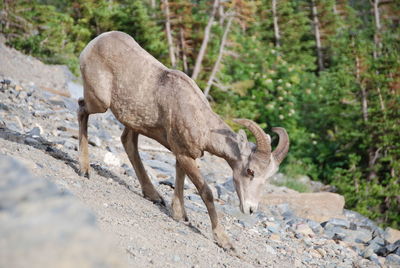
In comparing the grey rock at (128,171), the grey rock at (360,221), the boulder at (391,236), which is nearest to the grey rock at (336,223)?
the boulder at (391,236)

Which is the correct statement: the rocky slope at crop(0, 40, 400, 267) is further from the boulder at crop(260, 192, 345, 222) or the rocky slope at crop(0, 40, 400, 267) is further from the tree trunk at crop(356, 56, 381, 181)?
the tree trunk at crop(356, 56, 381, 181)

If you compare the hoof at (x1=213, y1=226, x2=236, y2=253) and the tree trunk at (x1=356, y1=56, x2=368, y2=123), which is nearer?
the hoof at (x1=213, y1=226, x2=236, y2=253)

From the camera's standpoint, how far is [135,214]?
669 cm

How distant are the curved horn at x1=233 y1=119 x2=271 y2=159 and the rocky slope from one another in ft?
4.89

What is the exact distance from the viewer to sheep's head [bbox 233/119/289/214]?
6.49 metres

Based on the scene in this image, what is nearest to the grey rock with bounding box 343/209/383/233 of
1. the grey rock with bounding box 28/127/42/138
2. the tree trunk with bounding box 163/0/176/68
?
the grey rock with bounding box 28/127/42/138

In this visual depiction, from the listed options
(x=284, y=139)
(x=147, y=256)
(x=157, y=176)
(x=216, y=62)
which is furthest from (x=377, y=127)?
(x=147, y=256)

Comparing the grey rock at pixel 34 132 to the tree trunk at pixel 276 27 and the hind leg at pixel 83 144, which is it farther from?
the tree trunk at pixel 276 27

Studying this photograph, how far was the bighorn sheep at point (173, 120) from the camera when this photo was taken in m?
6.71

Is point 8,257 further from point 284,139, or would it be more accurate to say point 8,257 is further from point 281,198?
point 281,198

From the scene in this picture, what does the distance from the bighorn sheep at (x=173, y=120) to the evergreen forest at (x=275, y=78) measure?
38.6ft

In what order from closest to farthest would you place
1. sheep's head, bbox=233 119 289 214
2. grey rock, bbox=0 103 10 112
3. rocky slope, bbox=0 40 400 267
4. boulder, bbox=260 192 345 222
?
rocky slope, bbox=0 40 400 267, sheep's head, bbox=233 119 289 214, grey rock, bbox=0 103 10 112, boulder, bbox=260 192 345 222

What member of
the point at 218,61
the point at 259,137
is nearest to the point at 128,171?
the point at 259,137

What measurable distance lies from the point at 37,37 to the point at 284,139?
18195 millimetres
